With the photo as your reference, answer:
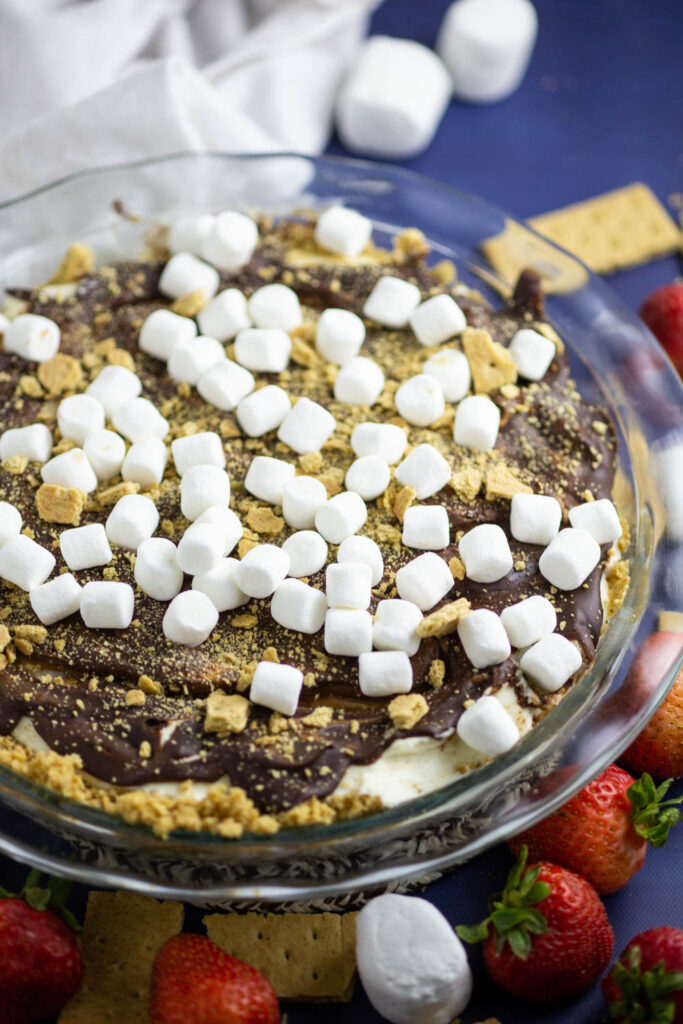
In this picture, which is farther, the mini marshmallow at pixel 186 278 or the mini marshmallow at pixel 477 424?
the mini marshmallow at pixel 186 278

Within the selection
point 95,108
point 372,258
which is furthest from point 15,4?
point 372,258

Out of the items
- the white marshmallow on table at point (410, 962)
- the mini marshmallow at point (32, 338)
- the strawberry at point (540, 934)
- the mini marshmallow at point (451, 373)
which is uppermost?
the mini marshmallow at point (451, 373)

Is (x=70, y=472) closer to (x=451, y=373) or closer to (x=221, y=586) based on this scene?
(x=221, y=586)

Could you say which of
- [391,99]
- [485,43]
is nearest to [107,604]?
[391,99]

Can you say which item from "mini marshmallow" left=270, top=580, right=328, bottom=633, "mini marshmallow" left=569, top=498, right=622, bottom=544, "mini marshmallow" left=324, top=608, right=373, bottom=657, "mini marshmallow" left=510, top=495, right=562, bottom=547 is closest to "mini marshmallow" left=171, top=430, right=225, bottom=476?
"mini marshmallow" left=270, top=580, right=328, bottom=633

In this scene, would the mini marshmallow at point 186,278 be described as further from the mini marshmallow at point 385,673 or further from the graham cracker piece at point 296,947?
the graham cracker piece at point 296,947

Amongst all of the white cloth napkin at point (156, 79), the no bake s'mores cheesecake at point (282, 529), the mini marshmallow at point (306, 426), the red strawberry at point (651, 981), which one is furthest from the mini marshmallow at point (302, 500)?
the white cloth napkin at point (156, 79)

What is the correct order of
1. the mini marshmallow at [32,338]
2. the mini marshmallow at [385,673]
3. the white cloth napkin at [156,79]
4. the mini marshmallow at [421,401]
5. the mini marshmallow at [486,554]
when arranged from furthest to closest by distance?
1. the white cloth napkin at [156,79]
2. the mini marshmallow at [32,338]
3. the mini marshmallow at [421,401]
4. the mini marshmallow at [486,554]
5. the mini marshmallow at [385,673]

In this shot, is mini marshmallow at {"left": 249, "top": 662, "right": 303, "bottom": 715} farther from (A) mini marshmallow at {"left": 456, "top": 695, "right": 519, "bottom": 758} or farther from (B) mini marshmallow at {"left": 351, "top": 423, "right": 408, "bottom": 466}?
(B) mini marshmallow at {"left": 351, "top": 423, "right": 408, "bottom": 466}
